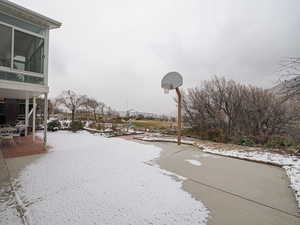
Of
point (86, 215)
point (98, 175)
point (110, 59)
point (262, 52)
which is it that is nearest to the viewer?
point (86, 215)

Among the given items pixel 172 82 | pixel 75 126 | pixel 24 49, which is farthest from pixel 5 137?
pixel 172 82

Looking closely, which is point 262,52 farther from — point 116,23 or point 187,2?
point 116,23

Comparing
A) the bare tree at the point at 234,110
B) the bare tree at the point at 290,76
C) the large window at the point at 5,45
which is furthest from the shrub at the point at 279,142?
the large window at the point at 5,45

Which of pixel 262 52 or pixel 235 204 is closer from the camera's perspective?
pixel 235 204

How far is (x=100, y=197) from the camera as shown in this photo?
2.22 metres

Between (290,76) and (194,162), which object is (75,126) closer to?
(194,162)

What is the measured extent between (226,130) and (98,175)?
23.8ft

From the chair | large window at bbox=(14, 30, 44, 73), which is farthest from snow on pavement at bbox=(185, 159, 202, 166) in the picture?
the chair

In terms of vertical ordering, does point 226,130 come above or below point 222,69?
below

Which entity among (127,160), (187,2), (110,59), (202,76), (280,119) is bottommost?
(127,160)

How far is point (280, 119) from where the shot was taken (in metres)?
6.49

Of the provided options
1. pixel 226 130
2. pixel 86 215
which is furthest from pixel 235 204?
pixel 226 130

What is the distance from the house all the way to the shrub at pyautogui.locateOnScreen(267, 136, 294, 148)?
950cm

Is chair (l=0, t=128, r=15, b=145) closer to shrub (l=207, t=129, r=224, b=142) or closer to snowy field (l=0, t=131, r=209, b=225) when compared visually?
snowy field (l=0, t=131, r=209, b=225)
